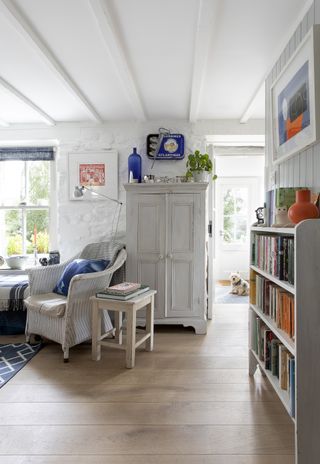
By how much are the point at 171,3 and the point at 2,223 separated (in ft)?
12.0

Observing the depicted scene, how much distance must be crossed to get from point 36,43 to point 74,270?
1869mm

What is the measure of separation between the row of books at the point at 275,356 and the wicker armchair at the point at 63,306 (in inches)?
54.5

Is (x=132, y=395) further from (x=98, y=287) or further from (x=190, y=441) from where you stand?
(x=98, y=287)

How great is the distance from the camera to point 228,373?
2.64m

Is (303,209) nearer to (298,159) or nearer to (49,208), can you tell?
(298,159)

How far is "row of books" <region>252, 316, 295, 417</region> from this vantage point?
67.7 inches

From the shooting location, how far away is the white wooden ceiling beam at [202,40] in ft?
6.28

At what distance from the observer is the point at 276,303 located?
209cm

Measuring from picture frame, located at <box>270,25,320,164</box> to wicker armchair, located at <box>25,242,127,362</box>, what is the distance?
→ 1807 mm

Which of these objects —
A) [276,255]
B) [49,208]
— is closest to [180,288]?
[276,255]

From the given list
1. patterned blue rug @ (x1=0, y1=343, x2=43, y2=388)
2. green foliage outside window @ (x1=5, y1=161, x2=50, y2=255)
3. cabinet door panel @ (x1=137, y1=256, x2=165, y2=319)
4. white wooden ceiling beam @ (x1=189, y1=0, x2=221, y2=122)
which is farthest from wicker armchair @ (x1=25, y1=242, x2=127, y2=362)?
white wooden ceiling beam @ (x1=189, y1=0, x2=221, y2=122)

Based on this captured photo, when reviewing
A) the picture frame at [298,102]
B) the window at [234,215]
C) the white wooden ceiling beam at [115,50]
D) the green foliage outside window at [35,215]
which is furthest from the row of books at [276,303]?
the window at [234,215]

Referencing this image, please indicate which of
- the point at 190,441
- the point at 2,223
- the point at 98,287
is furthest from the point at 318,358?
the point at 2,223

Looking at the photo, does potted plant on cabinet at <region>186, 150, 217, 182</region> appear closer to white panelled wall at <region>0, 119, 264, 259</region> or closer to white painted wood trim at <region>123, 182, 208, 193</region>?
white painted wood trim at <region>123, 182, 208, 193</region>
